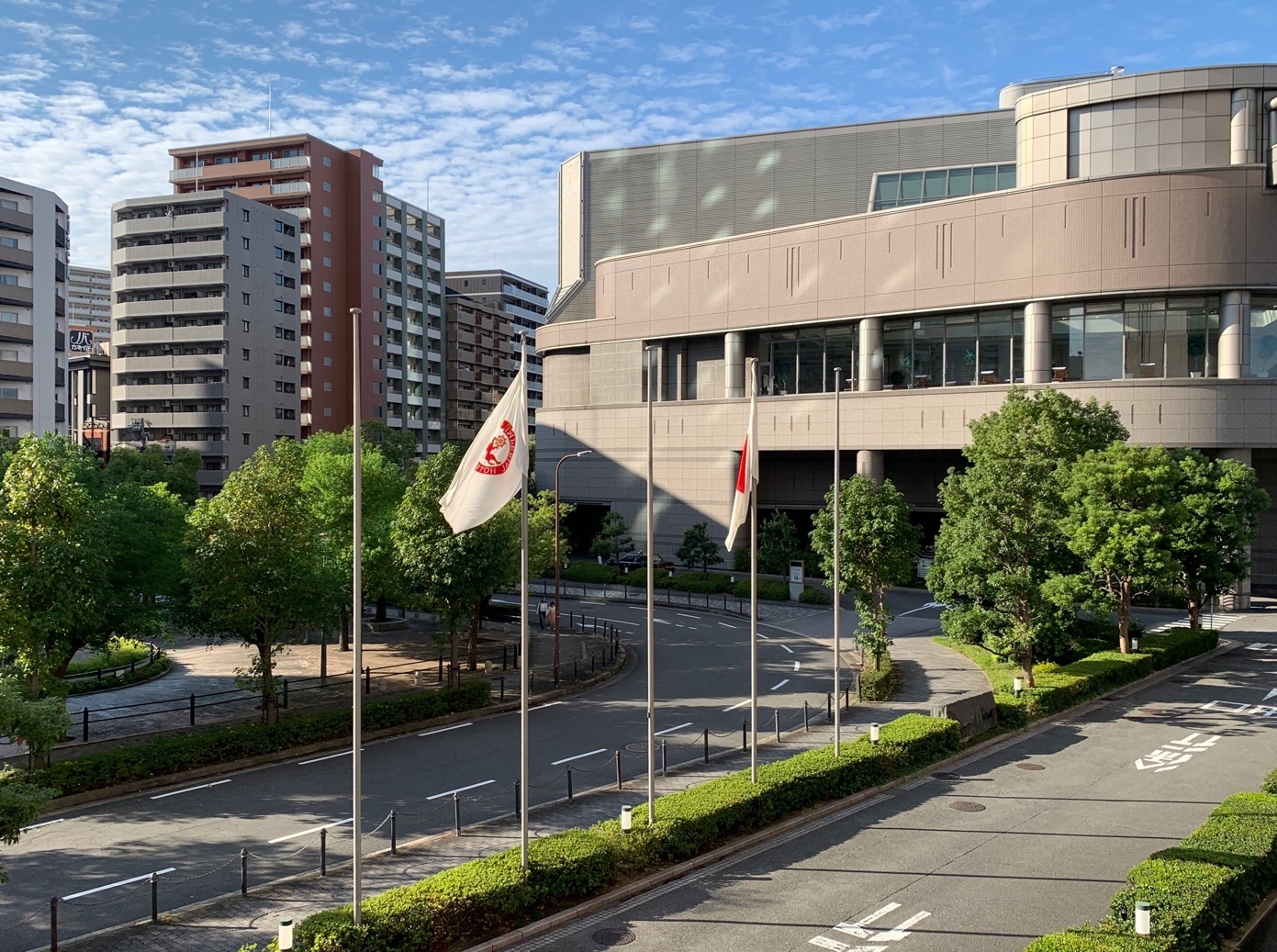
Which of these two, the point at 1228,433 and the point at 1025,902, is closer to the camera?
the point at 1025,902

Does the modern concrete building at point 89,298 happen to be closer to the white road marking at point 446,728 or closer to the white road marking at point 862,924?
the white road marking at point 446,728

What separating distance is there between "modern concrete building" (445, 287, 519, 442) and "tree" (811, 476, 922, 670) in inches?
3168

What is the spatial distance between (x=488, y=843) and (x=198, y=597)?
11715 mm

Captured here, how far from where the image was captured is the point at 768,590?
183ft

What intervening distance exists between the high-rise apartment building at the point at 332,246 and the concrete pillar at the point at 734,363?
143 feet

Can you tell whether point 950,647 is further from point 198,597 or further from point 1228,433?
point 198,597

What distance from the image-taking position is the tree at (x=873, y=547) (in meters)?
32.2

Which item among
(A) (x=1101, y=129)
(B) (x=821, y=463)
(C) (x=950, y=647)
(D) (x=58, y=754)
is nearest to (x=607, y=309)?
(B) (x=821, y=463)

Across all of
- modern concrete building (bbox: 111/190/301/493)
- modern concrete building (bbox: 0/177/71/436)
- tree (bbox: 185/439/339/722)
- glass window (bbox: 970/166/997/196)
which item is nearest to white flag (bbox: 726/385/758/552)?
tree (bbox: 185/439/339/722)

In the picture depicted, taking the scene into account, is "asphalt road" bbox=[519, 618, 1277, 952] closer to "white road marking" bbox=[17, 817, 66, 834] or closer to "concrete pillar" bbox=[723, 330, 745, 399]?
Answer: "white road marking" bbox=[17, 817, 66, 834]

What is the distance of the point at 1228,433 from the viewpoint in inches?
1945

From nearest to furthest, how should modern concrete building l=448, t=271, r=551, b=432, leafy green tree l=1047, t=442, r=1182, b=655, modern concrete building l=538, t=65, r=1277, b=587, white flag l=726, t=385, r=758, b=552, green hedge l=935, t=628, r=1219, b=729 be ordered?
1. white flag l=726, t=385, r=758, b=552
2. green hedge l=935, t=628, r=1219, b=729
3. leafy green tree l=1047, t=442, r=1182, b=655
4. modern concrete building l=538, t=65, r=1277, b=587
5. modern concrete building l=448, t=271, r=551, b=432

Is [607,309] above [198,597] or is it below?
above

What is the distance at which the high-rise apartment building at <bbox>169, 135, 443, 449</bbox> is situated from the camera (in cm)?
9138
